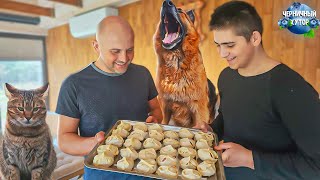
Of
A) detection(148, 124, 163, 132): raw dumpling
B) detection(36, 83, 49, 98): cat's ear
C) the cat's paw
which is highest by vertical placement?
detection(36, 83, 49, 98): cat's ear

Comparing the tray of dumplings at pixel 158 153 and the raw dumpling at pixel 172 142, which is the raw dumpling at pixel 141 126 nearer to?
the tray of dumplings at pixel 158 153

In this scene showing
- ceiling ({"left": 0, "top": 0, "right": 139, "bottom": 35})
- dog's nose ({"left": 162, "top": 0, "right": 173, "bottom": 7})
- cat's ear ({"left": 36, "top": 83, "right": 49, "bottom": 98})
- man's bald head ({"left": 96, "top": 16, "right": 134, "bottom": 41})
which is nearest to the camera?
cat's ear ({"left": 36, "top": 83, "right": 49, "bottom": 98})

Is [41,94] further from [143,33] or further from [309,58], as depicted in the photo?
[309,58]

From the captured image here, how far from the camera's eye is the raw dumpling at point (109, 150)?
0.90 metres

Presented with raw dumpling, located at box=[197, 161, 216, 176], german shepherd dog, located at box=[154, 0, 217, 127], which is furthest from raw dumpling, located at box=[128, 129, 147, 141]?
german shepherd dog, located at box=[154, 0, 217, 127]

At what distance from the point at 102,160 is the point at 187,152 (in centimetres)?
36

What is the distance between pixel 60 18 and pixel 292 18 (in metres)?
1.63

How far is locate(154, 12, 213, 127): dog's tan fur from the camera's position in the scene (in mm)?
1920

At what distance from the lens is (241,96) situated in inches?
40.7

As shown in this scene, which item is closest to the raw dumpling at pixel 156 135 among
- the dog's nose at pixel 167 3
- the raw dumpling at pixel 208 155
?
the raw dumpling at pixel 208 155

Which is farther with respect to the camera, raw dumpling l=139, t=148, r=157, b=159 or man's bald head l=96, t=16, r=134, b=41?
man's bald head l=96, t=16, r=134, b=41

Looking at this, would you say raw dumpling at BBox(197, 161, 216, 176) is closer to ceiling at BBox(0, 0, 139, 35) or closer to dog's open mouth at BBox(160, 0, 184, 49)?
dog's open mouth at BBox(160, 0, 184, 49)

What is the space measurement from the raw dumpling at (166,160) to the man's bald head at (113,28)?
66 centimetres

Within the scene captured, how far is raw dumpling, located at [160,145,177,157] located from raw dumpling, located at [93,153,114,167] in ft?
0.77
